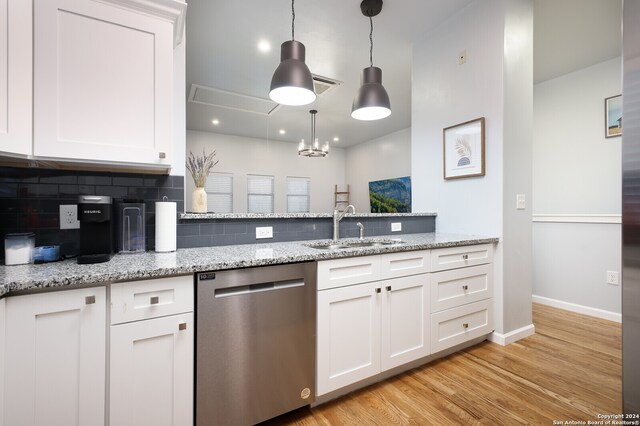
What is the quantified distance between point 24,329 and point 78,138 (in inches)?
30.5

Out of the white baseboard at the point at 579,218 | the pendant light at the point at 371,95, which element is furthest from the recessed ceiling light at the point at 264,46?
the white baseboard at the point at 579,218

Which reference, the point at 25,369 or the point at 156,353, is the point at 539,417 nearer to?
the point at 156,353

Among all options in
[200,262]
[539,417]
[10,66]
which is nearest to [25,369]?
[200,262]

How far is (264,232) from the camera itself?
2.00 metres

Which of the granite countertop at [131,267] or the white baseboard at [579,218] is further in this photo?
the white baseboard at [579,218]

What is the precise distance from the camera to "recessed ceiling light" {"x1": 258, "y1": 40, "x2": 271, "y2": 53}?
10.3 ft

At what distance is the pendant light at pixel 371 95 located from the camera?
221cm

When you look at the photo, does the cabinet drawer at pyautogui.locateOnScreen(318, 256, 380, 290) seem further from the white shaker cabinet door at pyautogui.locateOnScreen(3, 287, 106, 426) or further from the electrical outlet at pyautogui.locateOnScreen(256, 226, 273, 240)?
the white shaker cabinet door at pyautogui.locateOnScreen(3, 287, 106, 426)

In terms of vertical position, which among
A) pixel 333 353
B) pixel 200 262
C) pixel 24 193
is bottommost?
pixel 333 353

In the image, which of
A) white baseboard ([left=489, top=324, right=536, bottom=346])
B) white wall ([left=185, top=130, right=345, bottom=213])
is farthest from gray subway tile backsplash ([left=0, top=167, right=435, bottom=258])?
white wall ([left=185, top=130, right=345, bottom=213])

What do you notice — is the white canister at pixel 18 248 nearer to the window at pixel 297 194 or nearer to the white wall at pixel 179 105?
the white wall at pixel 179 105

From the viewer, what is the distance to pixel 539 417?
1519 mm

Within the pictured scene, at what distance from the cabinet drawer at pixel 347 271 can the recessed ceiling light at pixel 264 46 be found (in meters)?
2.72

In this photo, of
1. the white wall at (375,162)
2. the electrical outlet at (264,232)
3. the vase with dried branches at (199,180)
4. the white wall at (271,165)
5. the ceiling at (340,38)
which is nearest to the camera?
the vase with dried branches at (199,180)
